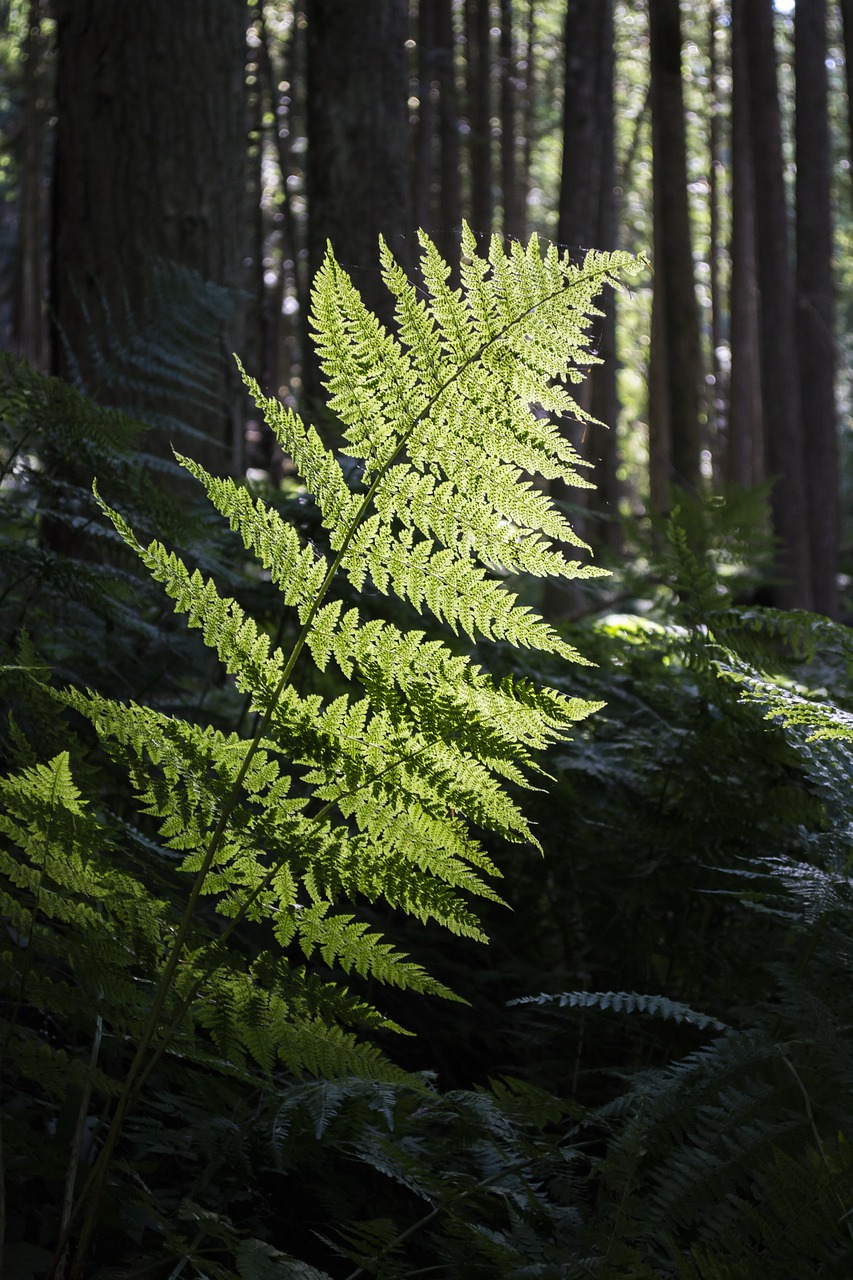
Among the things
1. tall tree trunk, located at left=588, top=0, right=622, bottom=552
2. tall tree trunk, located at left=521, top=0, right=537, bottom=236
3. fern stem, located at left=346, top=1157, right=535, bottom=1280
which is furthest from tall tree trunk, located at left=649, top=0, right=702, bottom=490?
tall tree trunk, located at left=521, top=0, right=537, bottom=236

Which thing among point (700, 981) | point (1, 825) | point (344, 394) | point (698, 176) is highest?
point (698, 176)

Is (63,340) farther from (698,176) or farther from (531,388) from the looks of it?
(698,176)

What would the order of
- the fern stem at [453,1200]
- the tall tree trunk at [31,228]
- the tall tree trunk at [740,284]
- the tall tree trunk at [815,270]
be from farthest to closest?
1. the tall tree trunk at [740,284]
2. the tall tree trunk at [31,228]
3. the tall tree trunk at [815,270]
4. the fern stem at [453,1200]

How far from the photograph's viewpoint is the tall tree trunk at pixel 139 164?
12.7 feet

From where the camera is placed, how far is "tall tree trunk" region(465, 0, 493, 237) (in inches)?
599

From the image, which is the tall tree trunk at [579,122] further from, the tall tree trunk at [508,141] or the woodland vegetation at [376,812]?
the tall tree trunk at [508,141]

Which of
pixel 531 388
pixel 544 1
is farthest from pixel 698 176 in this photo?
pixel 531 388

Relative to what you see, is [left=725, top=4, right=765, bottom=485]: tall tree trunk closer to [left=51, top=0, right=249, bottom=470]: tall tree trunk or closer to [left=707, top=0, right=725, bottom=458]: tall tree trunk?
[left=707, top=0, right=725, bottom=458]: tall tree trunk

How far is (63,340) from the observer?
370 cm

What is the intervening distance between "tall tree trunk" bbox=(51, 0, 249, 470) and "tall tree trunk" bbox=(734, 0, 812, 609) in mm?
7138

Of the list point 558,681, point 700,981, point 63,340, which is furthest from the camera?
point 63,340

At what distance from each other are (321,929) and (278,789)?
19 centimetres

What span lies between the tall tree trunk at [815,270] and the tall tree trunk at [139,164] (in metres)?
8.80

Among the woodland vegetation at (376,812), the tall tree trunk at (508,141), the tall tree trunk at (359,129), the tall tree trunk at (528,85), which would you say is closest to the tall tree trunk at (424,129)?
the tall tree trunk at (508,141)
